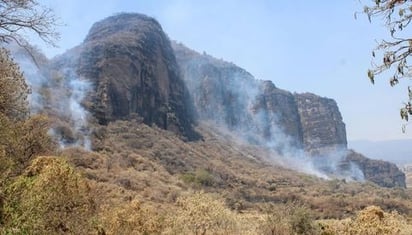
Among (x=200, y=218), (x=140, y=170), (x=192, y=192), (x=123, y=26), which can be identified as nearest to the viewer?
(x=200, y=218)

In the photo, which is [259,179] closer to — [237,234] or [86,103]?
[86,103]

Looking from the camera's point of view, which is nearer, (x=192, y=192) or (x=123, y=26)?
(x=192, y=192)

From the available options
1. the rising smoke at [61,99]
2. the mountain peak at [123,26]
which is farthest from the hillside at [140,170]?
the mountain peak at [123,26]

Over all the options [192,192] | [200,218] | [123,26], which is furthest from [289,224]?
[123,26]

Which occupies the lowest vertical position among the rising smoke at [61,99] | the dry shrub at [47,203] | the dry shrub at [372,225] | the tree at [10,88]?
the dry shrub at [372,225]

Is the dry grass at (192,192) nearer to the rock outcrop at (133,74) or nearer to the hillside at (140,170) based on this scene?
the hillside at (140,170)

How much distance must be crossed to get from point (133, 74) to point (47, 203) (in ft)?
414

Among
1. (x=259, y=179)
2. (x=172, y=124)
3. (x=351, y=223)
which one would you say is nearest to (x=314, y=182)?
(x=259, y=179)

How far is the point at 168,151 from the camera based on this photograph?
121375 mm

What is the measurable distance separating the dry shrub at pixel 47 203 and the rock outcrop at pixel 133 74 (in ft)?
334

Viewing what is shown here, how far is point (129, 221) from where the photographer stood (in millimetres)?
26375

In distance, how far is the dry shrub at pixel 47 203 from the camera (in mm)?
15148

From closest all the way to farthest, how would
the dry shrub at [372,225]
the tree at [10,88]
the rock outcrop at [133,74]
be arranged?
the tree at [10,88] → the dry shrub at [372,225] → the rock outcrop at [133,74]

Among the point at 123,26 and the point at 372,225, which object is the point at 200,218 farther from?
the point at 123,26
